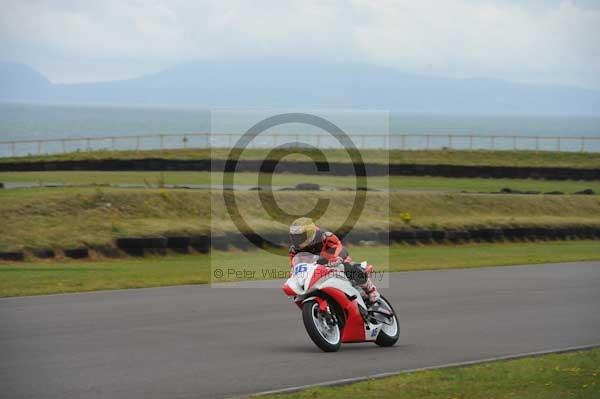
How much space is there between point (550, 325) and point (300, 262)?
454cm

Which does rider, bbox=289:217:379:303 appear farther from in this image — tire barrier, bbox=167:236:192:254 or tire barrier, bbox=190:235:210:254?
tire barrier, bbox=190:235:210:254

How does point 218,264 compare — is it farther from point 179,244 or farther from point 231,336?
point 231,336

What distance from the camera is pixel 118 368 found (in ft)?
29.3

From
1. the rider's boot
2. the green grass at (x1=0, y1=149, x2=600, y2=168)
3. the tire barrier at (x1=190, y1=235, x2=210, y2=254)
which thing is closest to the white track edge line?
the rider's boot

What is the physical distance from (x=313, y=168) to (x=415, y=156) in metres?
7.90

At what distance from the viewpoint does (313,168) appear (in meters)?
44.5

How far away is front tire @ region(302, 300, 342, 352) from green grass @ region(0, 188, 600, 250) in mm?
12348

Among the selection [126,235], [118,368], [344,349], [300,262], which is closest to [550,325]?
[344,349]

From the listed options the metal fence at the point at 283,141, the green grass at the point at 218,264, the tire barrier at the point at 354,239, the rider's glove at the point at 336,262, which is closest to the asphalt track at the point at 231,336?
the rider's glove at the point at 336,262

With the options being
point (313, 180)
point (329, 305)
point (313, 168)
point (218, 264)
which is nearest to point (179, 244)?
point (218, 264)

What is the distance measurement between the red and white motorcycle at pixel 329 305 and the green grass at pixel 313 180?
24457mm

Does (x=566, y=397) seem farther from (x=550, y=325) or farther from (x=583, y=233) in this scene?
(x=583, y=233)

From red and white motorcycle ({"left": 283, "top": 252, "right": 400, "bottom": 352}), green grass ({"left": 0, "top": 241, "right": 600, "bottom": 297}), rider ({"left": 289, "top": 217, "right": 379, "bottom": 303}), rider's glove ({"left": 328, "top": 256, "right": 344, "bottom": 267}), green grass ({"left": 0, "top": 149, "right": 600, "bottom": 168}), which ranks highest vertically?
green grass ({"left": 0, "top": 149, "right": 600, "bottom": 168})

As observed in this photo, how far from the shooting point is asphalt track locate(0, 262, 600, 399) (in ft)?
27.8
